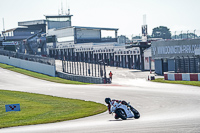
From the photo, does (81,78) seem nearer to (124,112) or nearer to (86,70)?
(86,70)

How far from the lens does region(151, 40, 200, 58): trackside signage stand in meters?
50.2

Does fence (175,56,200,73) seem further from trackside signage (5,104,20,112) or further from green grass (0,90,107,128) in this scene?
trackside signage (5,104,20,112)

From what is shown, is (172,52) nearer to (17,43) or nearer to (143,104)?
(143,104)

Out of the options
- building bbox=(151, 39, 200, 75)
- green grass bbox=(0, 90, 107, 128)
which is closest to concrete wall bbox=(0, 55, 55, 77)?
building bbox=(151, 39, 200, 75)

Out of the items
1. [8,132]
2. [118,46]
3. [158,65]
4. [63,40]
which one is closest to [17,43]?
[63,40]

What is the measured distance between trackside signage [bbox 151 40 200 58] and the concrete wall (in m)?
19.1

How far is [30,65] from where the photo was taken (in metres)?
74.6

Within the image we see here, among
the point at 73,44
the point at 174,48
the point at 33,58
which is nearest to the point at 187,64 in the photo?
the point at 174,48

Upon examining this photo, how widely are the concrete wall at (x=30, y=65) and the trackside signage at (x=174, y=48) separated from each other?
1906 cm

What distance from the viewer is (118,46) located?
260 ft

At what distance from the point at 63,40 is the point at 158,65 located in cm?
5451

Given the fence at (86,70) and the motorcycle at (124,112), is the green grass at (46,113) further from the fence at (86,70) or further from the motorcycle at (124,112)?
the fence at (86,70)

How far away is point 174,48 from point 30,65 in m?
32.4

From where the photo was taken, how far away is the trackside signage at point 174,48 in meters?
50.2
